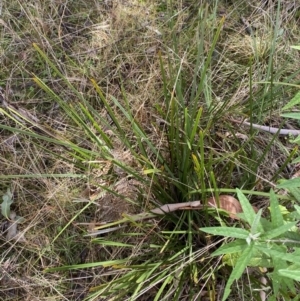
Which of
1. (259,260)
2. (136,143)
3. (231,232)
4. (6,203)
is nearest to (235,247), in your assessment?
(231,232)

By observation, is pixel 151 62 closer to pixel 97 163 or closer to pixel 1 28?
pixel 97 163

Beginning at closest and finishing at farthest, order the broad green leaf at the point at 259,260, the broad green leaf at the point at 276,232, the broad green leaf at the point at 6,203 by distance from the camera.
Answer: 1. the broad green leaf at the point at 276,232
2. the broad green leaf at the point at 259,260
3. the broad green leaf at the point at 6,203

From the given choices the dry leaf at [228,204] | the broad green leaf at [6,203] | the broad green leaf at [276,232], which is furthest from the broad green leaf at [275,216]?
the broad green leaf at [6,203]

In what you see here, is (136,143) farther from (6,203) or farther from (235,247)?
(235,247)

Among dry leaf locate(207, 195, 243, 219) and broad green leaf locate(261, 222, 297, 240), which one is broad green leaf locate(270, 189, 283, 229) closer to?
broad green leaf locate(261, 222, 297, 240)

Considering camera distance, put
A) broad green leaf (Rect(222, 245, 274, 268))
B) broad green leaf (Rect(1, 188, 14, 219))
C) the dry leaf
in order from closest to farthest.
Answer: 1. broad green leaf (Rect(222, 245, 274, 268))
2. the dry leaf
3. broad green leaf (Rect(1, 188, 14, 219))

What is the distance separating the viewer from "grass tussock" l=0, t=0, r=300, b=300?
1509 mm

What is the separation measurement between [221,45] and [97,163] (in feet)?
2.67

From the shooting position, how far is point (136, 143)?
5.70 ft

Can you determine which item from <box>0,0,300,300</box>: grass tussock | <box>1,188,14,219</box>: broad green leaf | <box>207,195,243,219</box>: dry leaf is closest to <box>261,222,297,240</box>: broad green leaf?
<box>0,0,300,300</box>: grass tussock

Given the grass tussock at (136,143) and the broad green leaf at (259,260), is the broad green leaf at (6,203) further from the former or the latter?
the broad green leaf at (259,260)

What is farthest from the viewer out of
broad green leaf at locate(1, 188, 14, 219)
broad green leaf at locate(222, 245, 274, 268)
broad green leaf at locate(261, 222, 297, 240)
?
broad green leaf at locate(1, 188, 14, 219)

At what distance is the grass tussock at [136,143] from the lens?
4.95ft

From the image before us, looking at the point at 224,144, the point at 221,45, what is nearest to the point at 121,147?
the point at 224,144
